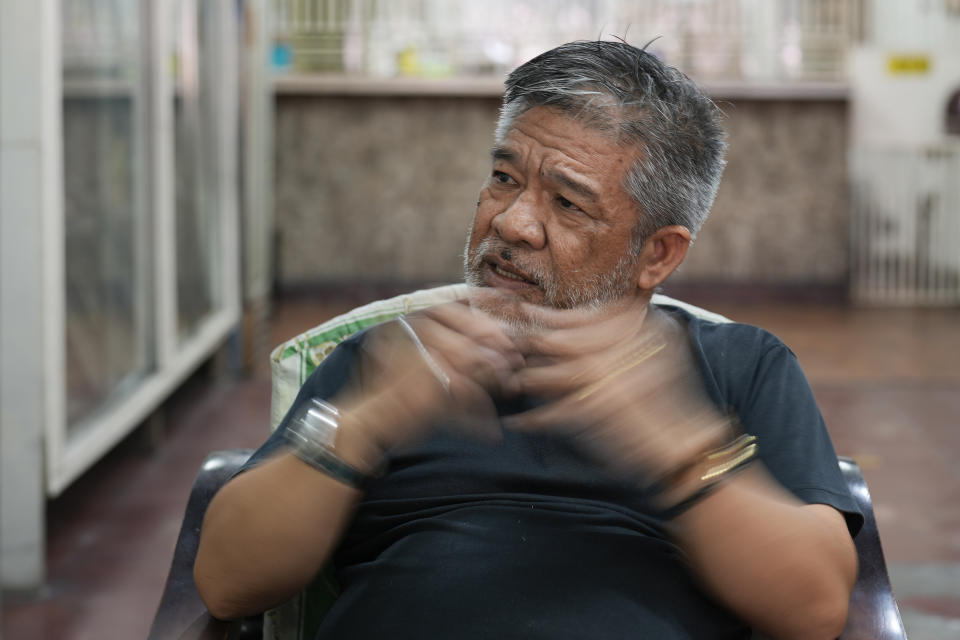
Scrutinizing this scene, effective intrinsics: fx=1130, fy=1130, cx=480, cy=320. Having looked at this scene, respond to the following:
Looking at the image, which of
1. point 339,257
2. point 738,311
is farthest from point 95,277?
point 738,311

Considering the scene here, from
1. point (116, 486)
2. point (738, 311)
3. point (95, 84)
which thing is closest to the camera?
point (95, 84)

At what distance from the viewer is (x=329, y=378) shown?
1.52 m

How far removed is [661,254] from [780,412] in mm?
298

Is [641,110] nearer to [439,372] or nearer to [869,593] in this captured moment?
[439,372]

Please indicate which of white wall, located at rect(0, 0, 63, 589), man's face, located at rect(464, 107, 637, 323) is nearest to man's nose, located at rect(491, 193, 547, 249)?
man's face, located at rect(464, 107, 637, 323)

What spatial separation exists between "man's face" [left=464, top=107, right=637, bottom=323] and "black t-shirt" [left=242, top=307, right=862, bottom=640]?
0.17 meters

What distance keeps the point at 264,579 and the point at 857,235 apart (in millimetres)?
7834

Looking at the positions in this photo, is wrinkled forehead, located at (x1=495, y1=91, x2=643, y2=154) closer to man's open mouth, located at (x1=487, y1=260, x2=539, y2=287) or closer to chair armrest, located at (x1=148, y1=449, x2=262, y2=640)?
man's open mouth, located at (x1=487, y1=260, x2=539, y2=287)

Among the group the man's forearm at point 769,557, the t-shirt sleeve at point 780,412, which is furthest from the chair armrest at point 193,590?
the t-shirt sleeve at point 780,412

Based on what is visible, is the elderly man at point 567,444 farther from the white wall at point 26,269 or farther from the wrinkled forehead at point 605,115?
the white wall at point 26,269

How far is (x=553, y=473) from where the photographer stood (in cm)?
149

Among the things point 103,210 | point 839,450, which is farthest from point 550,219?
point 839,450

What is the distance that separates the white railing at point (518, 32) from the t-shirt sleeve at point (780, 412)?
7.27 metres

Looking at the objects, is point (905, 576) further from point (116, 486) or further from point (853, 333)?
point (853, 333)
